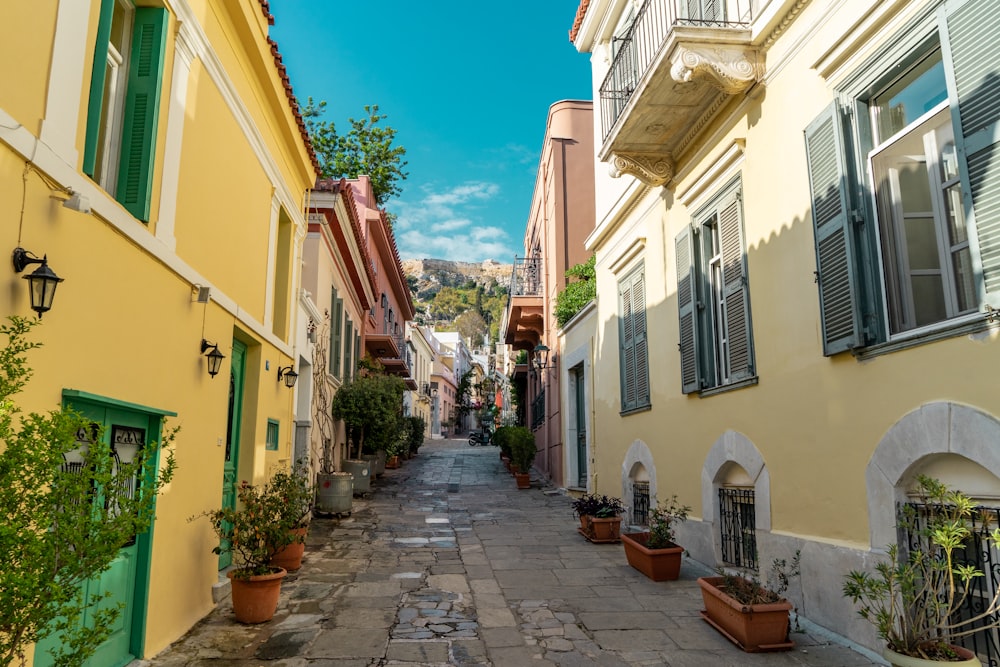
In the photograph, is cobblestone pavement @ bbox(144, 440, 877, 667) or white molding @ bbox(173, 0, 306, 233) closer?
cobblestone pavement @ bbox(144, 440, 877, 667)

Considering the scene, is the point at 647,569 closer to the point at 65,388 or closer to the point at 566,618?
the point at 566,618

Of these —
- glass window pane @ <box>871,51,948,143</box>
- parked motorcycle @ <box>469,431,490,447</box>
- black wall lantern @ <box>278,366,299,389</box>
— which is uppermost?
glass window pane @ <box>871,51,948,143</box>

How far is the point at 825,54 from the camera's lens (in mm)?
5312

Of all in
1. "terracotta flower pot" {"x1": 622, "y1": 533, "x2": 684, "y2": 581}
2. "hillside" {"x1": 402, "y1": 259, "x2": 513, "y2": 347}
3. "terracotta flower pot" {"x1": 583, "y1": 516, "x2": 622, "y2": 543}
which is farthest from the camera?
"hillside" {"x1": 402, "y1": 259, "x2": 513, "y2": 347}

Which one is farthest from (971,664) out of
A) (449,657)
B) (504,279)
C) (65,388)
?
(504,279)

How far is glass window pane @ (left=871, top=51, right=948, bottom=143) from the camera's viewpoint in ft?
14.7

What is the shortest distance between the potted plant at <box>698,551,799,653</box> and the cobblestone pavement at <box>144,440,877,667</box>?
114 mm

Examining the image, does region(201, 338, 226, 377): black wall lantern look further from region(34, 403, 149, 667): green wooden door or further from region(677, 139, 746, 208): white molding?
region(677, 139, 746, 208): white molding

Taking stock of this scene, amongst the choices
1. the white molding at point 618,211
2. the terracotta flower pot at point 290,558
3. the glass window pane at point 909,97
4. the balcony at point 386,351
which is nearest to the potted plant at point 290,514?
the terracotta flower pot at point 290,558

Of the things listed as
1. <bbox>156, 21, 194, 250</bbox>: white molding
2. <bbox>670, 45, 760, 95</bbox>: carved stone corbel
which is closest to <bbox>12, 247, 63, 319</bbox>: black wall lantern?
<bbox>156, 21, 194, 250</bbox>: white molding

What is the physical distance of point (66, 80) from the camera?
12.0ft

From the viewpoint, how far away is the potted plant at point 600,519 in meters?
9.35

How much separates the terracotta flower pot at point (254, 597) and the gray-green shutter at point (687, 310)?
188 inches

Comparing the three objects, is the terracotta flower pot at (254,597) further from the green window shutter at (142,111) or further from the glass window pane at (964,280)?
the glass window pane at (964,280)
